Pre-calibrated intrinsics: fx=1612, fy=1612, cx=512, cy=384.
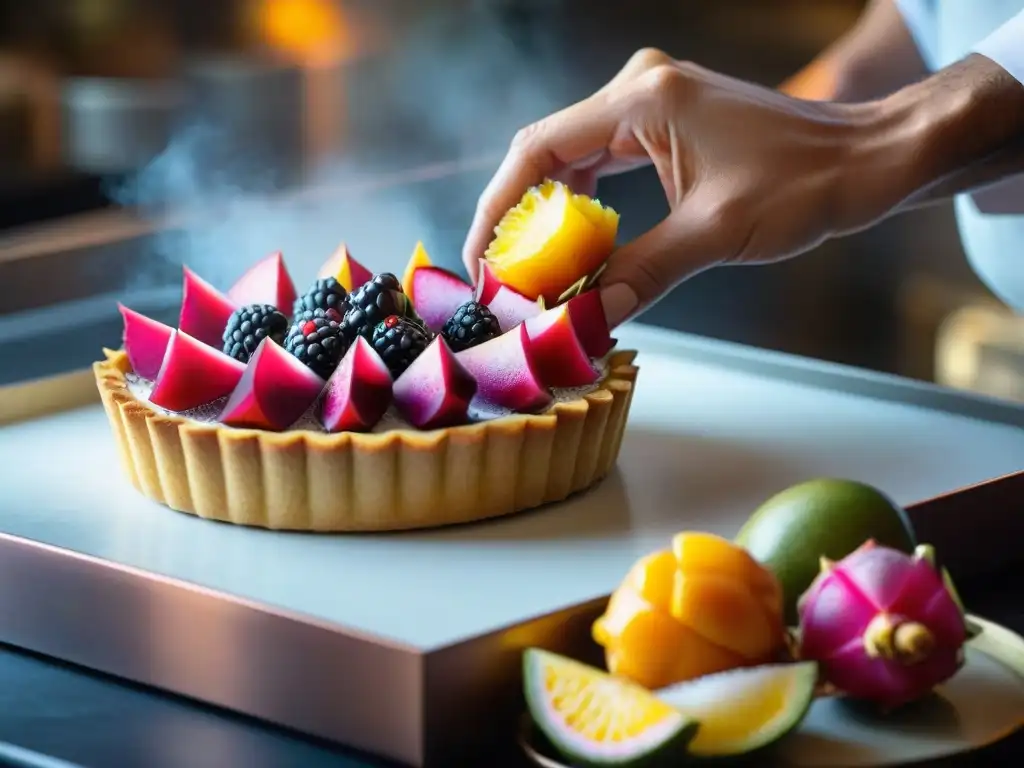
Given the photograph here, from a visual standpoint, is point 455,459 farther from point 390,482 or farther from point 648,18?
point 648,18

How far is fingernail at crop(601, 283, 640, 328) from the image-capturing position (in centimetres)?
192

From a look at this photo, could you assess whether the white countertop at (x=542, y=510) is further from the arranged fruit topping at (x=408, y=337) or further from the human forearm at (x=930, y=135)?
the human forearm at (x=930, y=135)

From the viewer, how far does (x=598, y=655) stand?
1379mm

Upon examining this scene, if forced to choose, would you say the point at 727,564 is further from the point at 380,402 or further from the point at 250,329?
the point at 250,329

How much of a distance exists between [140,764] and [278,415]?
0.56m

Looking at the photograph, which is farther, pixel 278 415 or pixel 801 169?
pixel 801 169

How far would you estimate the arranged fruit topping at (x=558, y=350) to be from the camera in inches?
72.1

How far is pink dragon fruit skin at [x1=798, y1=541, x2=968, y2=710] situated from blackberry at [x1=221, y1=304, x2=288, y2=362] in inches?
31.9

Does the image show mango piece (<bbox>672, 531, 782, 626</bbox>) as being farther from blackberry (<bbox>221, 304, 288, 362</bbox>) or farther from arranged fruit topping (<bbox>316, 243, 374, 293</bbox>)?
arranged fruit topping (<bbox>316, 243, 374, 293</bbox>)

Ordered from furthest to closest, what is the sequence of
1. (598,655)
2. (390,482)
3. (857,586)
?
(390,482) < (598,655) < (857,586)

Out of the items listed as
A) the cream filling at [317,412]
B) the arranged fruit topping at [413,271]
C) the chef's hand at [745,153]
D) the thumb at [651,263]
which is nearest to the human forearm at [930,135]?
the chef's hand at [745,153]

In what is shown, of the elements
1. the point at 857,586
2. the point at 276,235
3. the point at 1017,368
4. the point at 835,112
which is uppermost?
the point at 835,112

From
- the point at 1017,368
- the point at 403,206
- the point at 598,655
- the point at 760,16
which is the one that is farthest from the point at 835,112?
the point at 760,16

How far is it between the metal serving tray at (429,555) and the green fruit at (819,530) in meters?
0.16
